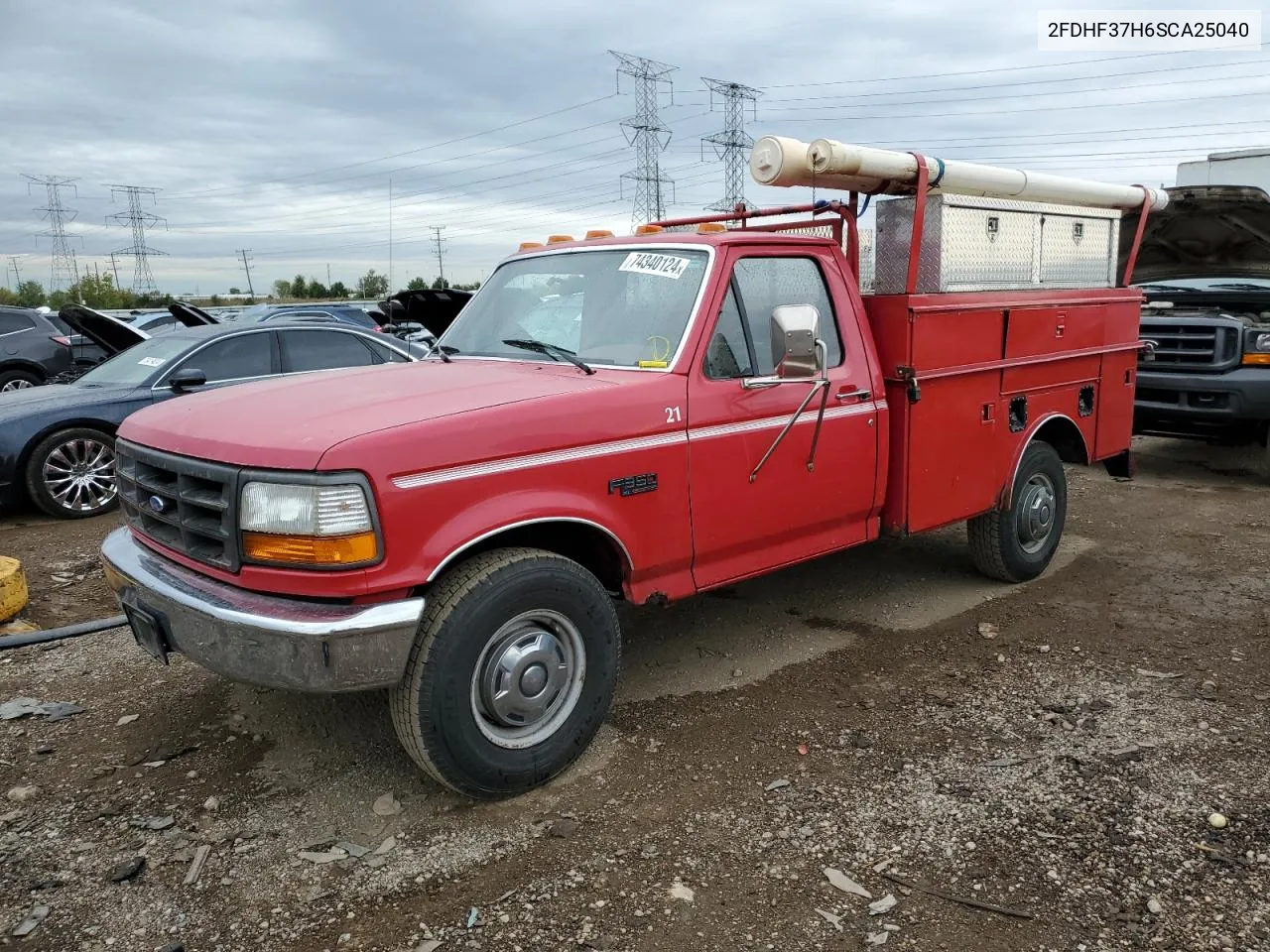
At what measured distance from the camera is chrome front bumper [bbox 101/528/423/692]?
9.53 ft

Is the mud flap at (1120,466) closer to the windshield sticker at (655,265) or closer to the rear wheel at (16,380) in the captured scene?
the windshield sticker at (655,265)

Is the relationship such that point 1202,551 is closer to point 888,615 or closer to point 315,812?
point 888,615

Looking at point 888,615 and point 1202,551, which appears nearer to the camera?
point 888,615

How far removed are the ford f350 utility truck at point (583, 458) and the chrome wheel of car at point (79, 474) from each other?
4.54 m

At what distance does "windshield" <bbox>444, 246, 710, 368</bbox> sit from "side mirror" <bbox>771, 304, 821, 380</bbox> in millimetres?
395

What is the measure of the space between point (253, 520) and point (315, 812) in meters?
1.14

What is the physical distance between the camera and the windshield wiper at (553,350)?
3848 mm

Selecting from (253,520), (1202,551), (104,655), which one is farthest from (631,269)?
(1202,551)

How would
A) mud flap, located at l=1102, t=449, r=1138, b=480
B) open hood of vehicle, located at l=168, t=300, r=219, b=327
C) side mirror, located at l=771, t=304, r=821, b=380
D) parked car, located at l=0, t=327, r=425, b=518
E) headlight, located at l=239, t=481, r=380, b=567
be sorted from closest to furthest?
headlight, located at l=239, t=481, r=380, b=567 < side mirror, located at l=771, t=304, r=821, b=380 < mud flap, located at l=1102, t=449, r=1138, b=480 < parked car, located at l=0, t=327, r=425, b=518 < open hood of vehicle, located at l=168, t=300, r=219, b=327

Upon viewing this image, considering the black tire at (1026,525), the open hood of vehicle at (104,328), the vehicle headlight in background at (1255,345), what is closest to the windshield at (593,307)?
the black tire at (1026,525)

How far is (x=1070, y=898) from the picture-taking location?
282 centimetres

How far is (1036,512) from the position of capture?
18.7 feet

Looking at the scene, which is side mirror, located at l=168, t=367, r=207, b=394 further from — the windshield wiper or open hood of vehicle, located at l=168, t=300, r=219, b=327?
the windshield wiper

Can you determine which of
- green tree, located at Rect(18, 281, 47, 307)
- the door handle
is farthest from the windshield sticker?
green tree, located at Rect(18, 281, 47, 307)
